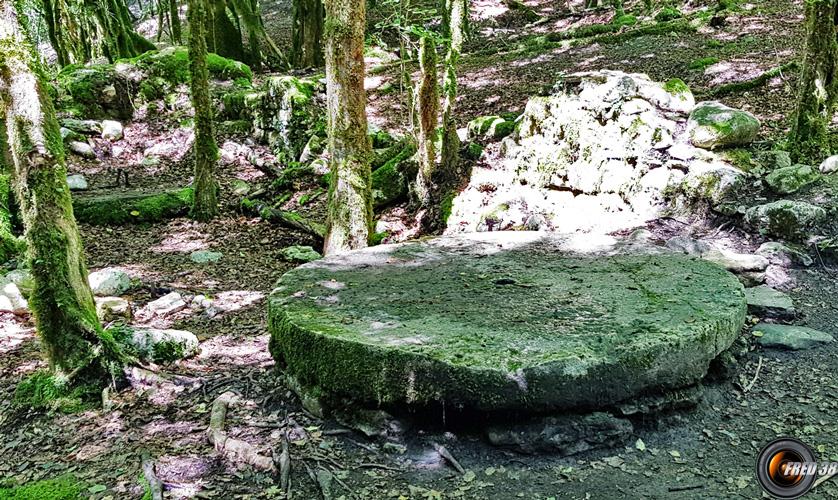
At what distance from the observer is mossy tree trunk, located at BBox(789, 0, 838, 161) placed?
5.70 meters

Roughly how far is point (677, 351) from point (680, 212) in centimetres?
354

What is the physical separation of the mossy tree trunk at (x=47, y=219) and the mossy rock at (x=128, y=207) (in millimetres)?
4714

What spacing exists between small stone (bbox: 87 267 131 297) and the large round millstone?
2558 mm

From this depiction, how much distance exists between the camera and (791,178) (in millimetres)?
5703

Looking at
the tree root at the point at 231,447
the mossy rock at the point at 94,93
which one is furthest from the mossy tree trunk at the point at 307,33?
the tree root at the point at 231,447

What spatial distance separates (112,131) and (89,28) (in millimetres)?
6867

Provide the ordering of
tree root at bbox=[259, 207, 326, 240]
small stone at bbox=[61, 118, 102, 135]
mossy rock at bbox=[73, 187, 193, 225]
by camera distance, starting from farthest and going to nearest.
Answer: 1. small stone at bbox=[61, 118, 102, 135]
2. mossy rock at bbox=[73, 187, 193, 225]
3. tree root at bbox=[259, 207, 326, 240]

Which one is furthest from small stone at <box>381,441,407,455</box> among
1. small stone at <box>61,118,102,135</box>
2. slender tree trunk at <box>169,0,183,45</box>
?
slender tree trunk at <box>169,0,183,45</box>

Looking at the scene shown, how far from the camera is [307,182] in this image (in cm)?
928

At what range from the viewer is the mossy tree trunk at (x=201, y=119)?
7.21m

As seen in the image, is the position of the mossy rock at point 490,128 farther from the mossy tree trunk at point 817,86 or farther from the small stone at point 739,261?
the small stone at point 739,261

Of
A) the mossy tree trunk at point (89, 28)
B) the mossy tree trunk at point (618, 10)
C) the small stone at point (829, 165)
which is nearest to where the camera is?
the small stone at point (829, 165)

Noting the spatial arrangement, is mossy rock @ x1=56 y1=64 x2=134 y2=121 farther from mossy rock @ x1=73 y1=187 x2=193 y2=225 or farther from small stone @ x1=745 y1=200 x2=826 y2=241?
small stone @ x1=745 y1=200 x2=826 y2=241

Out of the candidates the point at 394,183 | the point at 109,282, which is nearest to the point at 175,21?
the point at 394,183
